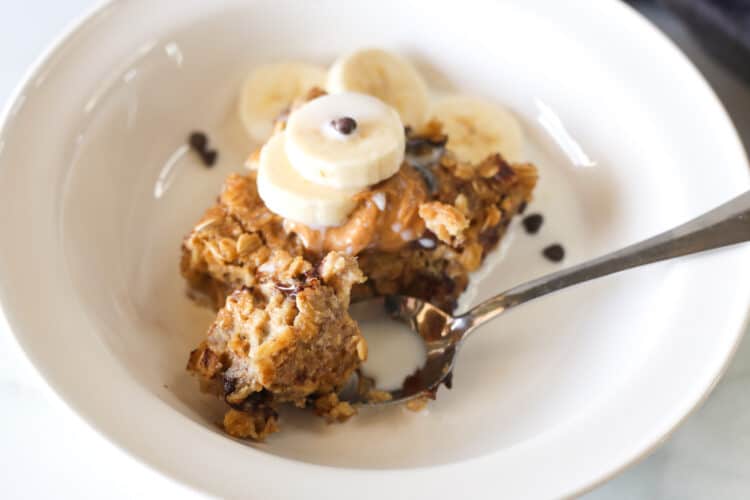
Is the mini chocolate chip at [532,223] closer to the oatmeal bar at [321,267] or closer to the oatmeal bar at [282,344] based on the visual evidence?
the oatmeal bar at [321,267]

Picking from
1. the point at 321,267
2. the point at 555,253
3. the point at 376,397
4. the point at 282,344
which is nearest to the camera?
the point at 282,344

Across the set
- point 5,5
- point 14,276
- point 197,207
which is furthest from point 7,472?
point 5,5

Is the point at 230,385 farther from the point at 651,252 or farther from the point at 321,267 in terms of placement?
the point at 651,252

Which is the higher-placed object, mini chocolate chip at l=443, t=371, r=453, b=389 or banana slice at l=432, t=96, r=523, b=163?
banana slice at l=432, t=96, r=523, b=163

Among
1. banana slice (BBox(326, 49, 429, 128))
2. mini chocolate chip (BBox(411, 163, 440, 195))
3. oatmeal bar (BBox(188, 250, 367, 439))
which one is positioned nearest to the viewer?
oatmeal bar (BBox(188, 250, 367, 439))

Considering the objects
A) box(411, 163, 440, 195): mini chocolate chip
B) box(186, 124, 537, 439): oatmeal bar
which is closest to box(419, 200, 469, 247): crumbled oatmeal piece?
box(186, 124, 537, 439): oatmeal bar

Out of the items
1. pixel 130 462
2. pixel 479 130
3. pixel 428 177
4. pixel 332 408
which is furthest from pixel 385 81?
pixel 130 462

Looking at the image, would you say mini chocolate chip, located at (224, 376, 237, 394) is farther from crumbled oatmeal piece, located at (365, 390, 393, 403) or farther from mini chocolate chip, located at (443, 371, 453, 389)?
mini chocolate chip, located at (443, 371, 453, 389)

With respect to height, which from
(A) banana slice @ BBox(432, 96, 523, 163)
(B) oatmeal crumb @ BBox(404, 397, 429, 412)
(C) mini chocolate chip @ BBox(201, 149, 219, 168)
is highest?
(A) banana slice @ BBox(432, 96, 523, 163)
